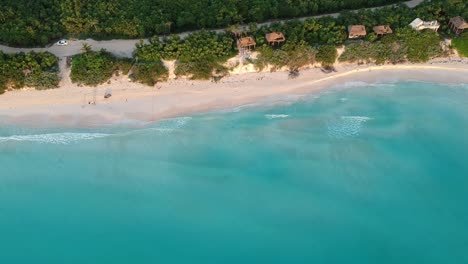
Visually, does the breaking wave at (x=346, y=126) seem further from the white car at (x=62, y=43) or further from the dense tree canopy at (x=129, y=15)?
the white car at (x=62, y=43)

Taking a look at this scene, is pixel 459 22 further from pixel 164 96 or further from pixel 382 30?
pixel 164 96

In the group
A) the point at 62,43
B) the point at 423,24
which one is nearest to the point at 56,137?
the point at 62,43

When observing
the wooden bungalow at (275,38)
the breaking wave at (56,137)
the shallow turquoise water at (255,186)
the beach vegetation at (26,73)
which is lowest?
the shallow turquoise water at (255,186)

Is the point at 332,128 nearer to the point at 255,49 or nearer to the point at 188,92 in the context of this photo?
the point at 255,49

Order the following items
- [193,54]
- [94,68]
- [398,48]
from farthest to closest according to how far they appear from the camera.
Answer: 1. [398,48]
2. [193,54]
3. [94,68]

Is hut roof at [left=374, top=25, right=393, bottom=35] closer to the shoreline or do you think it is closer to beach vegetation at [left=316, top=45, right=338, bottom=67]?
the shoreline

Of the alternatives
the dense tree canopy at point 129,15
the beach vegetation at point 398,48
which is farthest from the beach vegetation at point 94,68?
the beach vegetation at point 398,48

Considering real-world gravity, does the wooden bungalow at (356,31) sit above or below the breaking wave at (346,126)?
above
